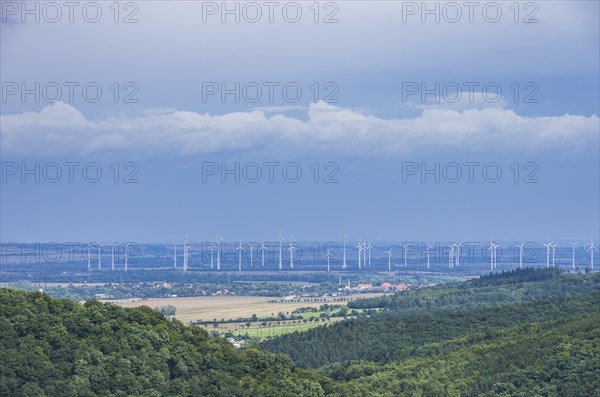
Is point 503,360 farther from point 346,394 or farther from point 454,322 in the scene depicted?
point 454,322

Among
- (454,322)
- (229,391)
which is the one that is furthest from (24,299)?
(454,322)

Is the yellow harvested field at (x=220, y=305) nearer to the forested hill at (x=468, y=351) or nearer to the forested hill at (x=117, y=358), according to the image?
the forested hill at (x=468, y=351)

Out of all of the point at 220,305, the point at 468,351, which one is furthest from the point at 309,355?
the point at 220,305

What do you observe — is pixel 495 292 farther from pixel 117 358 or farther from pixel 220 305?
pixel 117 358

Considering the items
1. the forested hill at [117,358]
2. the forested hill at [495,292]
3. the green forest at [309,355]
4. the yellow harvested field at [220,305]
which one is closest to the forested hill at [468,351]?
the green forest at [309,355]

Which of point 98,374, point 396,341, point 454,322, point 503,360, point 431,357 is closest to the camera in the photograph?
point 98,374

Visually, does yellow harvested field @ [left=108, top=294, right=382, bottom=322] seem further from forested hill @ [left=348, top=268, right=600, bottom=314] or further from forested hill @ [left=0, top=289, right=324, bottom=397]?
forested hill @ [left=0, top=289, right=324, bottom=397]

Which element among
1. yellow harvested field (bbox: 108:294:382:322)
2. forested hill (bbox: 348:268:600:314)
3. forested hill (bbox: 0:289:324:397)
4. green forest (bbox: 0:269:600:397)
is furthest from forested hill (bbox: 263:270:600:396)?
yellow harvested field (bbox: 108:294:382:322)
